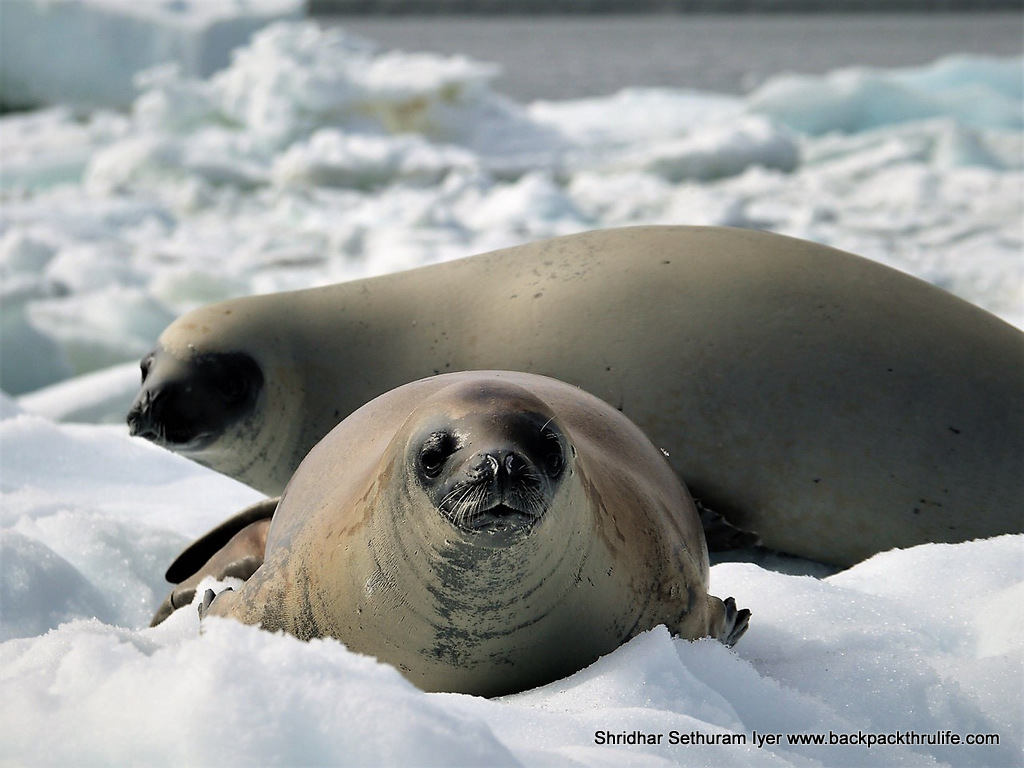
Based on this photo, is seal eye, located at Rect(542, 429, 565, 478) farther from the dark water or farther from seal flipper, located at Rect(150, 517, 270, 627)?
the dark water

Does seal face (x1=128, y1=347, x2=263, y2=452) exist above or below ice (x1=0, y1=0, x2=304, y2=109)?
above

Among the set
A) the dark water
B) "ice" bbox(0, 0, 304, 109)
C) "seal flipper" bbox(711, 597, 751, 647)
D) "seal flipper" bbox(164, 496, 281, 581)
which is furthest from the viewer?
the dark water

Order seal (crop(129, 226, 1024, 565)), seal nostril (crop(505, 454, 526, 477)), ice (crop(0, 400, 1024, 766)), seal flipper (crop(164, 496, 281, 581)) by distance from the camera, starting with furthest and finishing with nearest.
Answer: seal (crop(129, 226, 1024, 565))
seal flipper (crop(164, 496, 281, 581))
seal nostril (crop(505, 454, 526, 477))
ice (crop(0, 400, 1024, 766))

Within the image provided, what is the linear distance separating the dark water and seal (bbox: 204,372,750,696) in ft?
51.4

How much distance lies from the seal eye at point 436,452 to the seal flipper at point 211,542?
771mm

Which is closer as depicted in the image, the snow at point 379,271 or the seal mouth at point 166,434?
the snow at point 379,271

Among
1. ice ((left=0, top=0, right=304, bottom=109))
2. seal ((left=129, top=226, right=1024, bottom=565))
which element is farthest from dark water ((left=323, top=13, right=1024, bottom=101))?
seal ((left=129, top=226, right=1024, bottom=565))

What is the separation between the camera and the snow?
3.80 feet

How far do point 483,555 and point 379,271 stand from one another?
173 inches

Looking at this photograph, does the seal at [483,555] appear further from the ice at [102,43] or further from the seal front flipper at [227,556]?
the ice at [102,43]

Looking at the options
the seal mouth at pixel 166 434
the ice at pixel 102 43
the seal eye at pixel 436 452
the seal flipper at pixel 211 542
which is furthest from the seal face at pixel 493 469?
the ice at pixel 102 43

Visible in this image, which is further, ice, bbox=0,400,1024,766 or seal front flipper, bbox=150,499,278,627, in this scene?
seal front flipper, bbox=150,499,278,627

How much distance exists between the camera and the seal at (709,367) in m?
2.39

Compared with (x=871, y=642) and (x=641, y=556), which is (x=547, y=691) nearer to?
(x=641, y=556)
